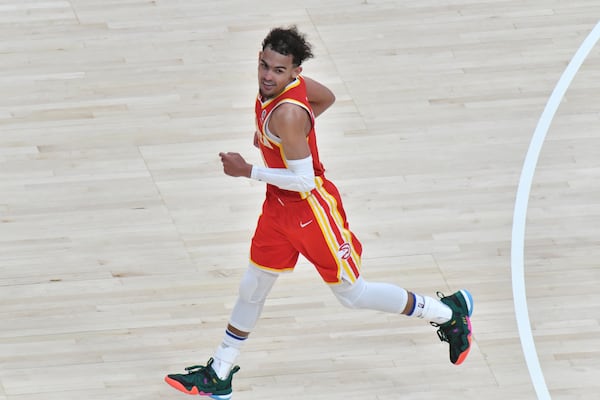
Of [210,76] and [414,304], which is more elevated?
[414,304]

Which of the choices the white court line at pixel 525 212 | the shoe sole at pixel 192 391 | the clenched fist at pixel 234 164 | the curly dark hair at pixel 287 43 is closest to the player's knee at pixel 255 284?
the shoe sole at pixel 192 391

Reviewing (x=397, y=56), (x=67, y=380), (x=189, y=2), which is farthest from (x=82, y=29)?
(x=67, y=380)

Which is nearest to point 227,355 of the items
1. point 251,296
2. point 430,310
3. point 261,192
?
point 251,296

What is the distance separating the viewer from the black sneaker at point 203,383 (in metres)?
5.94

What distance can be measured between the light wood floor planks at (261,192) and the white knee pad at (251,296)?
0.37 m

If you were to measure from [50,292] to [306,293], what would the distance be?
123 centimetres

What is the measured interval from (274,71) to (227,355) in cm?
132

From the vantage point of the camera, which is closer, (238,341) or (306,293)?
(238,341)

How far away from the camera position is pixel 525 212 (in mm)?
7301

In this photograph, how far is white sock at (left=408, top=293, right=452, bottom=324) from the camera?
6.08m

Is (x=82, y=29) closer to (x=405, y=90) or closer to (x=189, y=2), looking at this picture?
(x=189, y=2)

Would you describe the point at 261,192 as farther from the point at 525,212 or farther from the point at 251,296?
the point at 251,296

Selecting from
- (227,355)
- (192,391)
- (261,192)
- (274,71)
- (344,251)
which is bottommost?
(261,192)

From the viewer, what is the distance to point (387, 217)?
7.27m
